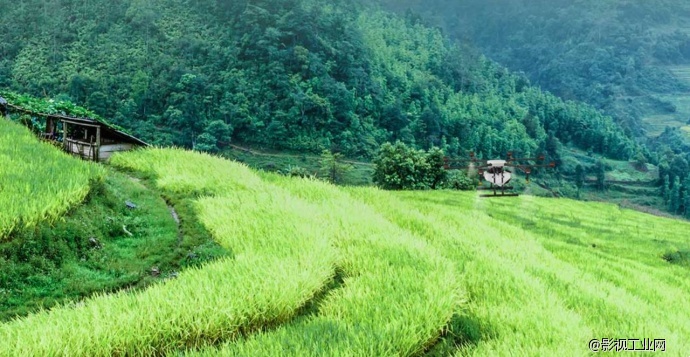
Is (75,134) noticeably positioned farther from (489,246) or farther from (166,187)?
(489,246)

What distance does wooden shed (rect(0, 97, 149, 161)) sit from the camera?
1750 cm

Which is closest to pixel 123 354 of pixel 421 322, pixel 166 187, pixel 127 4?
pixel 421 322

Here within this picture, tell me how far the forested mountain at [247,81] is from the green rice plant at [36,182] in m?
105

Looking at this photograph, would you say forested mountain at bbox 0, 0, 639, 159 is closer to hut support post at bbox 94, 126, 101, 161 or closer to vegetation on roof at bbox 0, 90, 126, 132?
vegetation on roof at bbox 0, 90, 126, 132

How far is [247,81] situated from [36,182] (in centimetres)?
14065

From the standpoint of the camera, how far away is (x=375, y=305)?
6.71 metres

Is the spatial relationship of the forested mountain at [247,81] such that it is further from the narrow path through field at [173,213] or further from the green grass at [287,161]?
the narrow path through field at [173,213]

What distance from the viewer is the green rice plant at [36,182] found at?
350 inches

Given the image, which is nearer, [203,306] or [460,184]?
[203,306]

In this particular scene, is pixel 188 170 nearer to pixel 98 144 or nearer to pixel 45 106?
pixel 98 144

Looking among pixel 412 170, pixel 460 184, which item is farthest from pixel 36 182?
pixel 460 184

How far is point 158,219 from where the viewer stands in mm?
11859

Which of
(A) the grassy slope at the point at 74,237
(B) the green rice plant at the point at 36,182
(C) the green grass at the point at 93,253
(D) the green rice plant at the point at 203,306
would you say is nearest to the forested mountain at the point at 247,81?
(B) the green rice plant at the point at 36,182

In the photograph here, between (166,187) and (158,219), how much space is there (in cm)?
267
